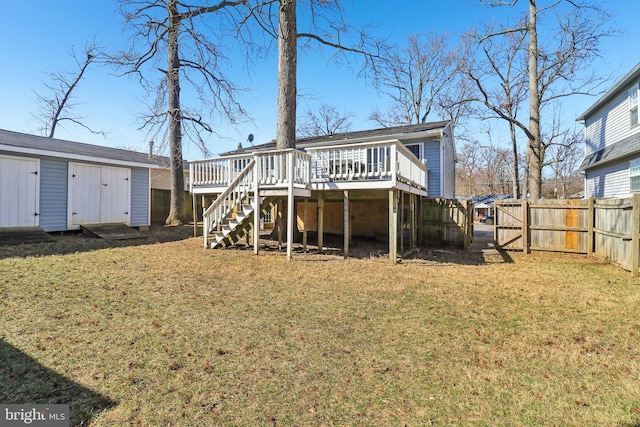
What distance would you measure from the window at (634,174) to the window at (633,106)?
4.57ft

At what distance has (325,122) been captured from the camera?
102 ft

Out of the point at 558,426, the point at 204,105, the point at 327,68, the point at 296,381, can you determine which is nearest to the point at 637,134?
the point at 327,68

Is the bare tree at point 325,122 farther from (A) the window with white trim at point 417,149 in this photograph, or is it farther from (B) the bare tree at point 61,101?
(A) the window with white trim at point 417,149

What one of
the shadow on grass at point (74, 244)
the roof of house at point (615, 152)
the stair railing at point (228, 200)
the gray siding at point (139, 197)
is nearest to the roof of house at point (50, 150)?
the gray siding at point (139, 197)

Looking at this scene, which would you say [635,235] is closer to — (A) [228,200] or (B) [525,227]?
(B) [525,227]

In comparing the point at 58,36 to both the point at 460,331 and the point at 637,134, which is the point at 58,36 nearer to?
the point at 460,331

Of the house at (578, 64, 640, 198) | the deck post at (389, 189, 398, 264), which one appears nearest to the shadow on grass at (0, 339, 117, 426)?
the deck post at (389, 189, 398, 264)

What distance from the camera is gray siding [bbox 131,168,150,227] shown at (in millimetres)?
12070

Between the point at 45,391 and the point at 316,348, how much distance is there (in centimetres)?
225

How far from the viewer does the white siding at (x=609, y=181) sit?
11183 mm

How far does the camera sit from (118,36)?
12.2 meters

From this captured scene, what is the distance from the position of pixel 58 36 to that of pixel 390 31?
45.8 feet

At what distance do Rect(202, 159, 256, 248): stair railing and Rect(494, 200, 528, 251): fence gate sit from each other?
8.22 metres

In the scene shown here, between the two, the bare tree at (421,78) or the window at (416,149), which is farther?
the bare tree at (421,78)
